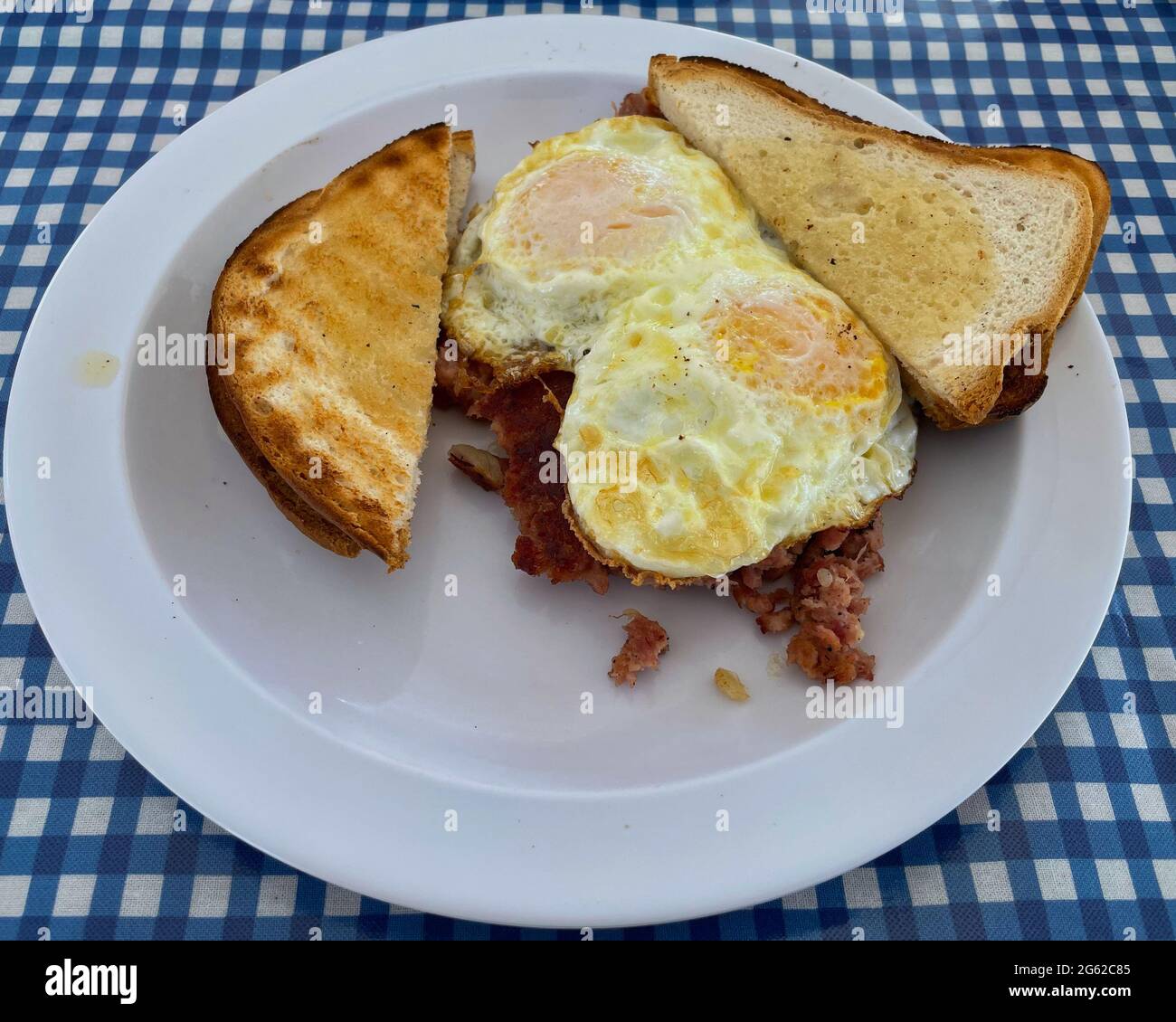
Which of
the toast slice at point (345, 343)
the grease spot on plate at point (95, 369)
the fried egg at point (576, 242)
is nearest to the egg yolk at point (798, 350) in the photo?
the fried egg at point (576, 242)

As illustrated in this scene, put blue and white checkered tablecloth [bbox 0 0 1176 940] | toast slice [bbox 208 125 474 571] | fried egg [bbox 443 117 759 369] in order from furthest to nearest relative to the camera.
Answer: fried egg [bbox 443 117 759 369] < toast slice [bbox 208 125 474 571] < blue and white checkered tablecloth [bbox 0 0 1176 940]

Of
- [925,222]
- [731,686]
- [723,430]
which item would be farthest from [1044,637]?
[925,222]

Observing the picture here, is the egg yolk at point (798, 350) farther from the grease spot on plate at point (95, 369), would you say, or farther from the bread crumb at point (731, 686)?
the grease spot on plate at point (95, 369)

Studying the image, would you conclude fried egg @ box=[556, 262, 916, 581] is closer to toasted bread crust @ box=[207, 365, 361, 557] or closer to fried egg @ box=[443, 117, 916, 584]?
fried egg @ box=[443, 117, 916, 584]

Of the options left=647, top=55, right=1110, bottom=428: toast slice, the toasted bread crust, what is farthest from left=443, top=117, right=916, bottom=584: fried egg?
the toasted bread crust

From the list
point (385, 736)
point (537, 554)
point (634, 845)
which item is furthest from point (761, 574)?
point (385, 736)
